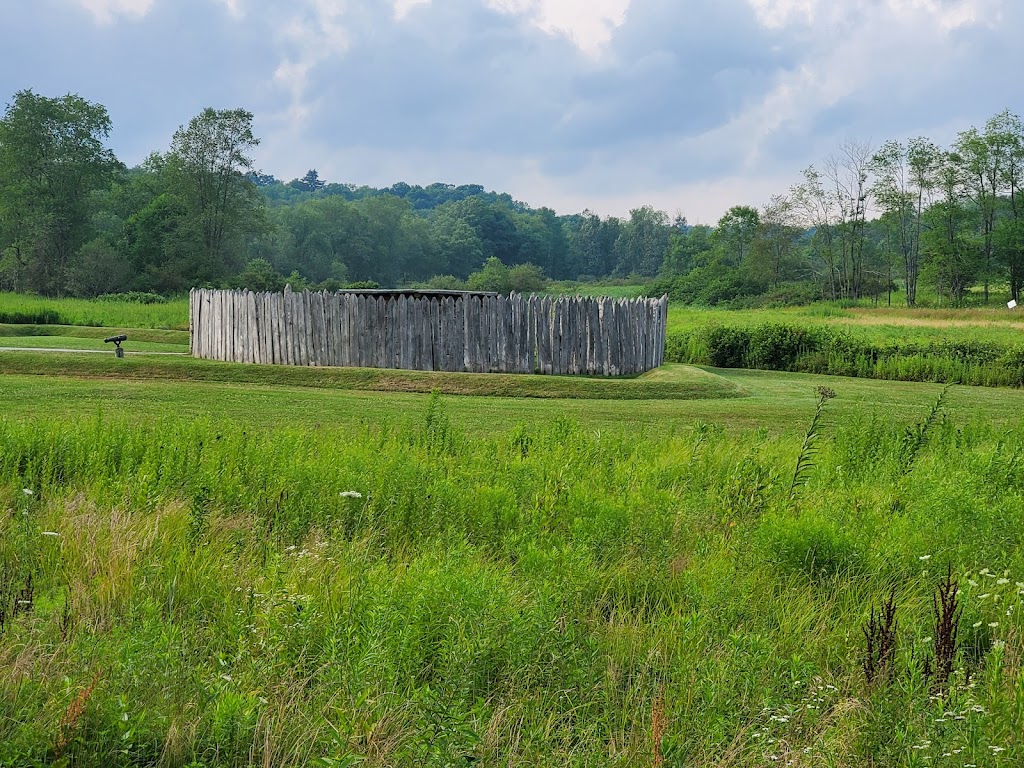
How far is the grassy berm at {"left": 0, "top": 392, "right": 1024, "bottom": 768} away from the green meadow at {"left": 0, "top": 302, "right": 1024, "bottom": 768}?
0.07 ft

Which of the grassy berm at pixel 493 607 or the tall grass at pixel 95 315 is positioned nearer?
the grassy berm at pixel 493 607

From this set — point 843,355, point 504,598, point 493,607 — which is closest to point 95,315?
point 843,355

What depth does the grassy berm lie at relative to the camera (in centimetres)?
361

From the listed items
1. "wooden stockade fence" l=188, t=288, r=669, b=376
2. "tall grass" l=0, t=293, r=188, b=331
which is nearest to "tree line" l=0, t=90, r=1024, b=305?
"tall grass" l=0, t=293, r=188, b=331

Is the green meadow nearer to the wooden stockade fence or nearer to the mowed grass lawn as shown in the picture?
the mowed grass lawn

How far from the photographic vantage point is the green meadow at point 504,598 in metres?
3.62

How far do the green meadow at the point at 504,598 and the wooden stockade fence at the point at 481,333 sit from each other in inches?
373

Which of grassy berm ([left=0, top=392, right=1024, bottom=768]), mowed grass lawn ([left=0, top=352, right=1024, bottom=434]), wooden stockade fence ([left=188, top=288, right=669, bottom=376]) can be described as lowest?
grassy berm ([left=0, top=392, right=1024, bottom=768])

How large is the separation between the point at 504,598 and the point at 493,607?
16cm

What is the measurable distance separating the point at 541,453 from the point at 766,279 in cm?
6396

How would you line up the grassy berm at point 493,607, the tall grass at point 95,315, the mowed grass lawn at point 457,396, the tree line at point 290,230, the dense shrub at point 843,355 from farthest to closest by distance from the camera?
the tree line at point 290,230
the tall grass at point 95,315
the dense shrub at point 843,355
the mowed grass lawn at point 457,396
the grassy berm at point 493,607

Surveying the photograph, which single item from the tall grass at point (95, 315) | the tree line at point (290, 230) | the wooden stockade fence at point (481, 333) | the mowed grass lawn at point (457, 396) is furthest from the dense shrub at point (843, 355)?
the tree line at point (290, 230)

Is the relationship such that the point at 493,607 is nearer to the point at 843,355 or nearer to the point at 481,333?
the point at 481,333

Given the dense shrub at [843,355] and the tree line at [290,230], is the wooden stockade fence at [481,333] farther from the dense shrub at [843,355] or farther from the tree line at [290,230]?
the tree line at [290,230]
